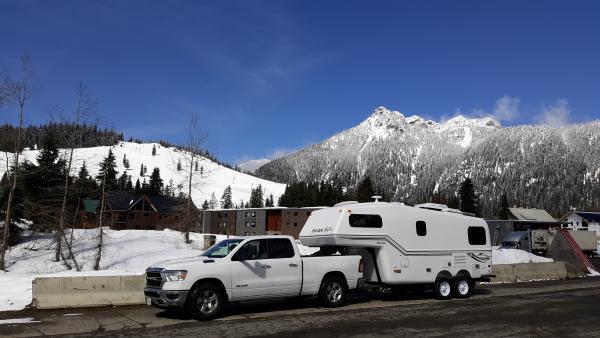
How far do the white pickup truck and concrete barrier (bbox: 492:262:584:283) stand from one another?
39.6 feet

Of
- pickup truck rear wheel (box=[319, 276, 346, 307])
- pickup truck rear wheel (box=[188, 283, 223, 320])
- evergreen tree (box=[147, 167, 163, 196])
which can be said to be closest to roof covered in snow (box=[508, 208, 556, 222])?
evergreen tree (box=[147, 167, 163, 196])

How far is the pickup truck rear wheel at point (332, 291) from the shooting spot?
48.1 feet

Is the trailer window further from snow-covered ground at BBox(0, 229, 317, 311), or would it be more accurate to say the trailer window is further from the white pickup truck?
snow-covered ground at BBox(0, 229, 317, 311)

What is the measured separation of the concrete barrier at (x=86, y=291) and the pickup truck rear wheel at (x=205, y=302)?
3.61 meters

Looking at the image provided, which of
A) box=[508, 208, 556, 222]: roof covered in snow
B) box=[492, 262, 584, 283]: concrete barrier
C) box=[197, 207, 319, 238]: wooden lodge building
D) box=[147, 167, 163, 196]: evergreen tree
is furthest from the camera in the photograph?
box=[508, 208, 556, 222]: roof covered in snow

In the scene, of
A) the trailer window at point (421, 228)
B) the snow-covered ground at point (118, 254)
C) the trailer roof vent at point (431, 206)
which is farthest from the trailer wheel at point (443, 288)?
the snow-covered ground at point (118, 254)

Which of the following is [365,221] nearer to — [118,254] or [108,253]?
[118,254]

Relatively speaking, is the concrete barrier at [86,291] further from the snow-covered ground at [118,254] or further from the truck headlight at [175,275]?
the snow-covered ground at [118,254]

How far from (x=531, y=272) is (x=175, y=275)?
2011cm

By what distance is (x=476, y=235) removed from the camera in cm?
1859

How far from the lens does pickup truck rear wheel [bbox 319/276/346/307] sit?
14.6 meters

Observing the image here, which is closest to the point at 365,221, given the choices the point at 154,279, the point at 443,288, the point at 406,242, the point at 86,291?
the point at 406,242

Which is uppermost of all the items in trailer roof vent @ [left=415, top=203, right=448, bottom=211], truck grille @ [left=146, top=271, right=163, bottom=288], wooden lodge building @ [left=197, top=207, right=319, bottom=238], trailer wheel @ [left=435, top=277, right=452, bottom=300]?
wooden lodge building @ [left=197, top=207, right=319, bottom=238]

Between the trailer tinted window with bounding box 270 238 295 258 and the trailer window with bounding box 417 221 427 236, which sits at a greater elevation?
the trailer window with bounding box 417 221 427 236
